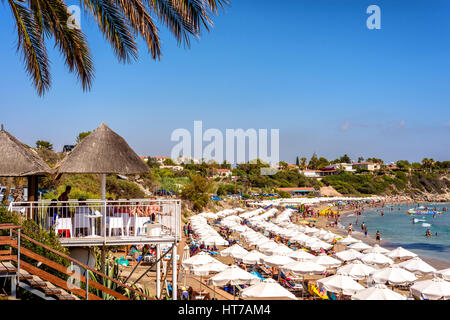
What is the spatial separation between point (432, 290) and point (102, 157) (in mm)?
11423

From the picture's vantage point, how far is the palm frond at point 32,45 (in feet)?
22.1

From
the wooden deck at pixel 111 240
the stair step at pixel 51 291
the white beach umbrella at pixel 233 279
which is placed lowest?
the white beach umbrella at pixel 233 279

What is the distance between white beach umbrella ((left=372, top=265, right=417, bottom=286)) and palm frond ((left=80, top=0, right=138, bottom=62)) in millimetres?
13232

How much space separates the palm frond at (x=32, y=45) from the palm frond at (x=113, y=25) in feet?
3.69

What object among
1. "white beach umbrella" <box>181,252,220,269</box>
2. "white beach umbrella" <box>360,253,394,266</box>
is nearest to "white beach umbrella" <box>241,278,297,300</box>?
"white beach umbrella" <box>181,252,220,269</box>

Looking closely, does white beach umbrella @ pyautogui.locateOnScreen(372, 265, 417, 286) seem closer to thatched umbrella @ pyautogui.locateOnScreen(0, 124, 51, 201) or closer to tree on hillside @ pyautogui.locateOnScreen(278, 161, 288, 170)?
thatched umbrella @ pyautogui.locateOnScreen(0, 124, 51, 201)

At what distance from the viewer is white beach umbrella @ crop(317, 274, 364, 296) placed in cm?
1402

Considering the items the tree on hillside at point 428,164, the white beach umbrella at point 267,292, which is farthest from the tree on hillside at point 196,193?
the tree on hillside at point 428,164

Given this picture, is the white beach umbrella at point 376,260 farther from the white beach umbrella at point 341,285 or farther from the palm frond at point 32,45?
the palm frond at point 32,45

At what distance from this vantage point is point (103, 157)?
30.6ft

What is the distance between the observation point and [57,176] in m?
9.43
